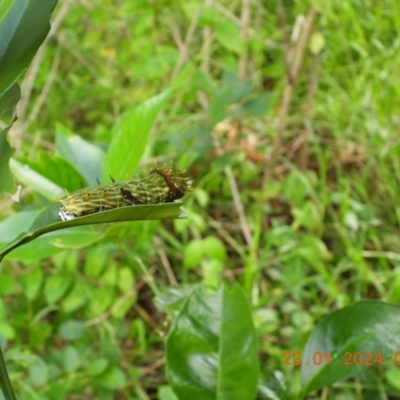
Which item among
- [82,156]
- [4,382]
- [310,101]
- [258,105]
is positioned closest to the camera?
[4,382]

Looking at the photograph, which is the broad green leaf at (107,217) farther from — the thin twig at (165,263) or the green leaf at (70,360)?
the thin twig at (165,263)

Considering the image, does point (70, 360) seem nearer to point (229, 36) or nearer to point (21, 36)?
point (21, 36)

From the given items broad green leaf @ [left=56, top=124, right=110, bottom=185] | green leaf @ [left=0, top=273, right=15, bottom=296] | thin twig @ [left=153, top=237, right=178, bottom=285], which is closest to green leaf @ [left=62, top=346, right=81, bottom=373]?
green leaf @ [left=0, top=273, right=15, bottom=296]

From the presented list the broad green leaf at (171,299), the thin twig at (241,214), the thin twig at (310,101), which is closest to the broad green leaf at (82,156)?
the broad green leaf at (171,299)

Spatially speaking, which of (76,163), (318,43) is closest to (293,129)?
(318,43)

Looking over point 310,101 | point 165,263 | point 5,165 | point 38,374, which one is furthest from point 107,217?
point 310,101

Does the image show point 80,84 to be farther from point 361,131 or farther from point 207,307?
point 207,307
